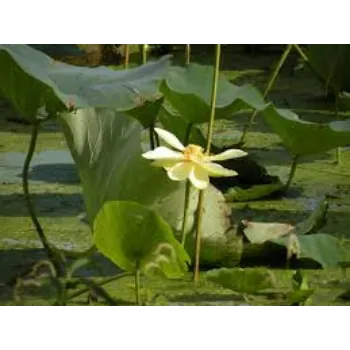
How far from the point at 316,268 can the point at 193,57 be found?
2093 millimetres

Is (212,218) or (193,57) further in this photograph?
(193,57)

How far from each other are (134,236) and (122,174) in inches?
8.3

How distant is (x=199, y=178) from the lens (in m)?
1.68

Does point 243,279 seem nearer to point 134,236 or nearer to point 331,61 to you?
point 134,236

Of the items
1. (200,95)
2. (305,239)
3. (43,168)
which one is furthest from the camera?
(43,168)

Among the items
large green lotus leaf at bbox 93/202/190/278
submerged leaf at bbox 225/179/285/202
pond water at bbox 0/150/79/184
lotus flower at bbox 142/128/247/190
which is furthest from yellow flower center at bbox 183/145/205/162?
pond water at bbox 0/150/79/184

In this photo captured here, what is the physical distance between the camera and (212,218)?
188cm

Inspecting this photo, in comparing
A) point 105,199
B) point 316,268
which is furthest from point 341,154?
point 105,199

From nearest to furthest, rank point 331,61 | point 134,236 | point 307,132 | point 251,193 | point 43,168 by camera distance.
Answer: point 134,236, point 307,132, point 251,193, point 43,168, point 331,61

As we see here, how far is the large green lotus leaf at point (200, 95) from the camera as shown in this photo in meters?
1.91

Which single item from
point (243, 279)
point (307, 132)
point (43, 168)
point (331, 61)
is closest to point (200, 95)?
point (307, 132)

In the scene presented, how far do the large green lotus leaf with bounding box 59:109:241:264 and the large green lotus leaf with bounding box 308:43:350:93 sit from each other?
0.96 meters

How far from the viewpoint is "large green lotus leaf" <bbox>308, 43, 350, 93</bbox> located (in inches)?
108

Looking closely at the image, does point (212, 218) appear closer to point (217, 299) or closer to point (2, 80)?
point (217, 299)
